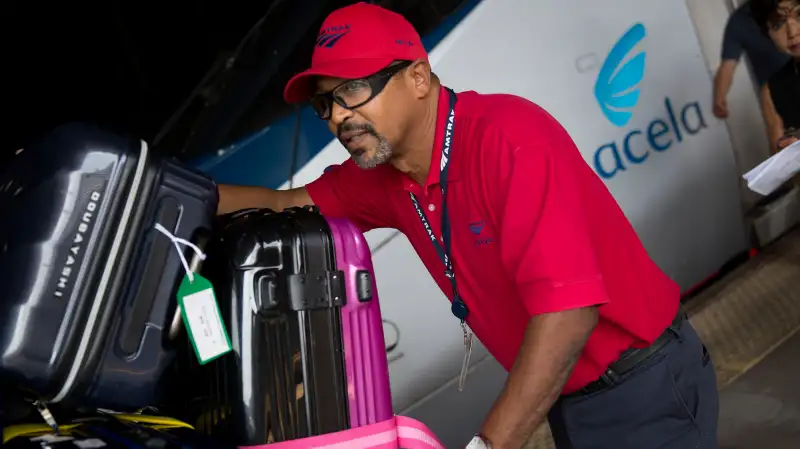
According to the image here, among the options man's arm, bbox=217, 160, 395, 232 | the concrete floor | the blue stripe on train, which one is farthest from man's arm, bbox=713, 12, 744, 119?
man's arm, bbox=217, 160, 395, 232

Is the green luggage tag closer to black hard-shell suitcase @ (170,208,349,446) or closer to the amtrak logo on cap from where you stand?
black hard-shell suitcase @ (170,208,349,446)

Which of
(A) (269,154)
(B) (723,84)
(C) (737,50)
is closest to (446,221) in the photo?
(A) (269,154)

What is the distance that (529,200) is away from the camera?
3.92 feet

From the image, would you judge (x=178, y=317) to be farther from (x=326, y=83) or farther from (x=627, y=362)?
(x=627, y=362)

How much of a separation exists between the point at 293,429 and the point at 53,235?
40 cm

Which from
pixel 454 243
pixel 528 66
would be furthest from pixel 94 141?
pixel 528 66

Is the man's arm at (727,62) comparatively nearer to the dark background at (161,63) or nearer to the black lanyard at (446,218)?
the dark background at (161,63)

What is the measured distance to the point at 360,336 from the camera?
1.21 meters

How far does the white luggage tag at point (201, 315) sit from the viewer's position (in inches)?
43.4

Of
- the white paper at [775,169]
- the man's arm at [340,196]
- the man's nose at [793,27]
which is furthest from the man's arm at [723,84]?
the man's arm at [340,196]

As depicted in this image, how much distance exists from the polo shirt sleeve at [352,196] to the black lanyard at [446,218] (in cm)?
14

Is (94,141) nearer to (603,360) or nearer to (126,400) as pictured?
(126,400)

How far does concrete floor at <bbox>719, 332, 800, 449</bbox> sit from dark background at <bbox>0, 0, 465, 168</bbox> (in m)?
1.56

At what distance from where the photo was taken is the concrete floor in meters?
2.54
